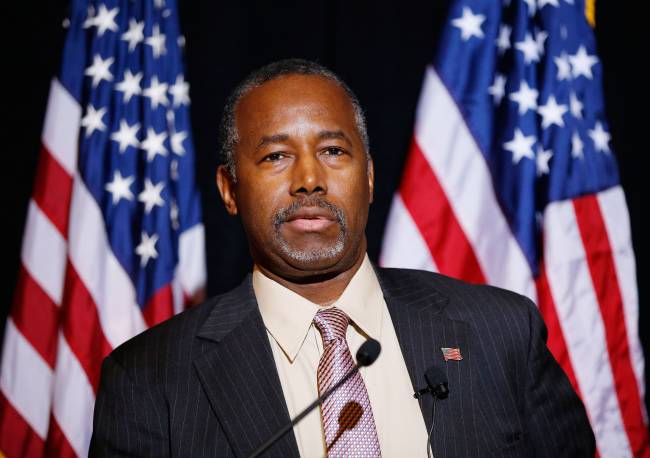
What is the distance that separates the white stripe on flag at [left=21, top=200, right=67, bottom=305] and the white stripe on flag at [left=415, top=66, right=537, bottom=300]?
1431 mm

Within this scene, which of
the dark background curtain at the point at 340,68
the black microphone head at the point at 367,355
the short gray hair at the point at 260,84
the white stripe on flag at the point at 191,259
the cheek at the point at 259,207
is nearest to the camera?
the black microphone head at the point at 367,355

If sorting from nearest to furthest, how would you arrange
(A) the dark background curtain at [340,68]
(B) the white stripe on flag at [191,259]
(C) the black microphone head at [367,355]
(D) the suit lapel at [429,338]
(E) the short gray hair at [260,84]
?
(C) the black microphone head at [367,355] < (D) the suit lapel at [429,338] < (E) the short gray hair at [260,84] < (B) the white stripe on flag at [191,259] < (A) the dark background curtain at [340,68]

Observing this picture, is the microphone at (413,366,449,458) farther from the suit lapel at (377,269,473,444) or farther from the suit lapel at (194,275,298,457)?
the suit lapel at (194,275,298,457)

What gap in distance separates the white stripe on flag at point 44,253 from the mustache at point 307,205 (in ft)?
4.06

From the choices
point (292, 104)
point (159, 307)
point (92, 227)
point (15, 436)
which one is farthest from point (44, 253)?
point (292, 104)

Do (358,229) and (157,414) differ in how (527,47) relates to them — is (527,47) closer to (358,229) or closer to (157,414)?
(358,229)

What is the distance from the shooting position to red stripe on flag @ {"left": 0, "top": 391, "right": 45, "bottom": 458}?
7.64ft

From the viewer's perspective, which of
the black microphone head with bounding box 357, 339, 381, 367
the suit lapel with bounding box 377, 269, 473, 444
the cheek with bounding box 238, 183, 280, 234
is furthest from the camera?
the cheek with bounding box 238, 183, 280, 234

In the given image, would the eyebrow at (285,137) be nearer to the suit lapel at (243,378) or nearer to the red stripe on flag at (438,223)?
the suit lapel at (243,378)

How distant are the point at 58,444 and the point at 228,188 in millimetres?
1246

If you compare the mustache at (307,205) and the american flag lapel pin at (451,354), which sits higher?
the mustache at (307,205)

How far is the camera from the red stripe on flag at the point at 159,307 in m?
2.38

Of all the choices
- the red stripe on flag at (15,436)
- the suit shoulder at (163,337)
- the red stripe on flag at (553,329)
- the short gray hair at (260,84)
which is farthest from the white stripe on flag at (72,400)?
the red stripe on flag at (553,329)

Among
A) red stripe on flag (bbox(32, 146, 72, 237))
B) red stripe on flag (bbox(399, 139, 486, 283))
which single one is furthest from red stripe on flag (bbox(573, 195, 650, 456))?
red stripe on flag (bbox(32, 146, 72, 237))
